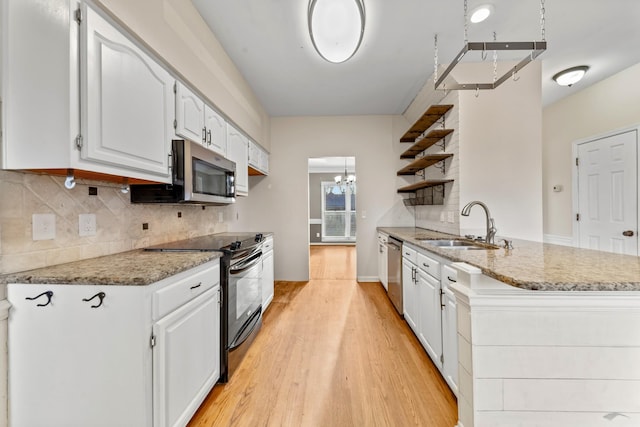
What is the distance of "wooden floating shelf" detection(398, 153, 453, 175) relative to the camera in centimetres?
292

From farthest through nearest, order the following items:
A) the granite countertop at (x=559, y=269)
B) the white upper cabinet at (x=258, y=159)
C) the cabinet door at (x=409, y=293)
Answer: the white upper cabinet at (x=258, y=159) → the cabinet door at (x=409, y=293) → the granite countertop at (x=559, y=269)

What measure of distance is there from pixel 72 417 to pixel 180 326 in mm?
488

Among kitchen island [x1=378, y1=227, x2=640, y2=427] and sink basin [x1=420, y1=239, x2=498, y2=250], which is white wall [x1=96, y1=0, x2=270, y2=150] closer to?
kitchen island [x1=378, y1=227, x2=640, y2=427]

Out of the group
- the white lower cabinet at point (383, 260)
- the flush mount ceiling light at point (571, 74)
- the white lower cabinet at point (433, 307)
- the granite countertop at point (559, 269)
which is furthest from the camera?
the white lower cabinet at point (383, 260)

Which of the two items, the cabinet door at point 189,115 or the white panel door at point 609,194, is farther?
the white panel door at point 609,194

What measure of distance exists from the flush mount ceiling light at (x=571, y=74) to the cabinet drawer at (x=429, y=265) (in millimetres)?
2643

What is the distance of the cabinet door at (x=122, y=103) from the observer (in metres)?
1.10

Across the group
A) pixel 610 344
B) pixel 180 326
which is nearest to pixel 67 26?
pixel 180 326

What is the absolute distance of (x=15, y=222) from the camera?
114 centimetres

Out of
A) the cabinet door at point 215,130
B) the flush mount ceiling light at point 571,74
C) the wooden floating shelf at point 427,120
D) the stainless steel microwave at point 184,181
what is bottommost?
the stainless steel microwave at point 184,181

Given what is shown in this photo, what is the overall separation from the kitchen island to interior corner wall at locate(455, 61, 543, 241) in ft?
5.57

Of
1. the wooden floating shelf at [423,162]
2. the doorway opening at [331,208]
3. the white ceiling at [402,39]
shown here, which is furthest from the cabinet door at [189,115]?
the doorway opening at [331,208]

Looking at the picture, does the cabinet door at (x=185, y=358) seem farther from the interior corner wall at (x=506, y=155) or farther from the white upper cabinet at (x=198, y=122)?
the interior corner wall at (x=506, y=155)

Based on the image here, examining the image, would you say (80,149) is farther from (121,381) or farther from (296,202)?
(296,202)
